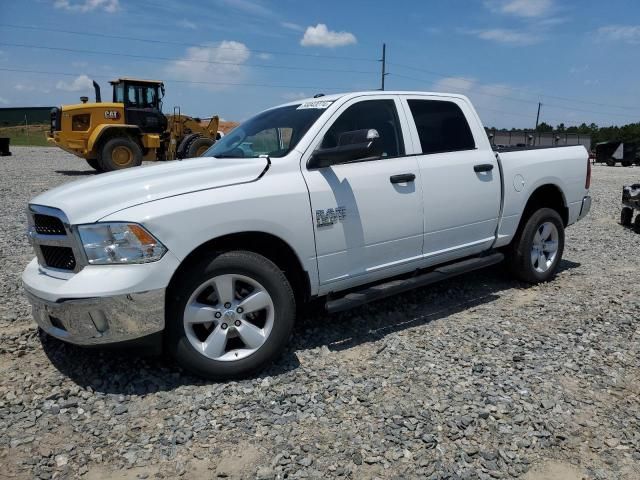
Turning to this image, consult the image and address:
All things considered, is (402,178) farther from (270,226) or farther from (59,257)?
(59,257)

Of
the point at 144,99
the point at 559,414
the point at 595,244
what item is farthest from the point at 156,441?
the point at 144,99

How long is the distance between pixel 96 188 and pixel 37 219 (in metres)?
0.47

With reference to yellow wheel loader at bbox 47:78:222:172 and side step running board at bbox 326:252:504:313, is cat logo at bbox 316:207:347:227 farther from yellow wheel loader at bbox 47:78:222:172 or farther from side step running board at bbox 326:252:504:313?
yellow wheel loader at bbox 47:78:222:172

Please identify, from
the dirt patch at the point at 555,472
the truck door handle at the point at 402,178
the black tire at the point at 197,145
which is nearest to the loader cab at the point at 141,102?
the black tire at the point at 197,145

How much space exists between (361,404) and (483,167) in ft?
8.59

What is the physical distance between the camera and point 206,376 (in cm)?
334

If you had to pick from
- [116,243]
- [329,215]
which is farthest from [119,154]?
[116,243]

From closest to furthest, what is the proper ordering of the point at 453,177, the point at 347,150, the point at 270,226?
1. the point at 270,226
2. the point at 347,150
3. the point at 453,177

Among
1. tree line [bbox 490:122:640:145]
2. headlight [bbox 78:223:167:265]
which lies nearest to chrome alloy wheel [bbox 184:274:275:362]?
headlight [bbox 78:223:167:265]

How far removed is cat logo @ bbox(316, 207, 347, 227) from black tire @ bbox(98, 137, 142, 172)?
48.0ft

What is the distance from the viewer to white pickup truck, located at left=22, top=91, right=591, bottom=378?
9.97 ft

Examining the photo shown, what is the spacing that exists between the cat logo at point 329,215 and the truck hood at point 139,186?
513mm

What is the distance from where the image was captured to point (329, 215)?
3.69 meters

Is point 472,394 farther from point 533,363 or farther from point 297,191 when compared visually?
point 297,191
